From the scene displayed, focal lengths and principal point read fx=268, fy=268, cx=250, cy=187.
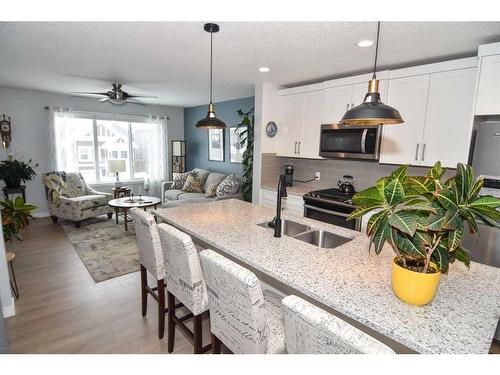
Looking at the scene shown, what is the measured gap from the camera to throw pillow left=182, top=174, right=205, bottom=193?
5.74m

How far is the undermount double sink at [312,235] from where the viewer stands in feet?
6.63

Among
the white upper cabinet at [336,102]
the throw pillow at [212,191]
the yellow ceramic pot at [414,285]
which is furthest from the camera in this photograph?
the throw pillow at [212,191]

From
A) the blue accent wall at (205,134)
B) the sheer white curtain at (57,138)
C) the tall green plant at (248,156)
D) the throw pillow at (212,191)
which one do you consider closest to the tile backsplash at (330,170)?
the tall green plant at (248,156)

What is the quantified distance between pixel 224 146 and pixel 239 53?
11.1 ft

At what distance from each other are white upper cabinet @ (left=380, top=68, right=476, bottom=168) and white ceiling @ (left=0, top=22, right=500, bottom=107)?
0.25 m

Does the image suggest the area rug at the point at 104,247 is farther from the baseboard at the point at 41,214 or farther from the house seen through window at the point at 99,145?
the house seen through window at the point at 99,145

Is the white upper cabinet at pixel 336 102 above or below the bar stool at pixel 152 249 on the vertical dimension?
above

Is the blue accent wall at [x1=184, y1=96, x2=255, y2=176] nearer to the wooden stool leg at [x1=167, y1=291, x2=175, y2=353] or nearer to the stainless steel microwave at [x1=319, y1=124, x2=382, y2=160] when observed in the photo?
the stainless steel microwave at [x1=319, y1=124, x2=382, y2=160]

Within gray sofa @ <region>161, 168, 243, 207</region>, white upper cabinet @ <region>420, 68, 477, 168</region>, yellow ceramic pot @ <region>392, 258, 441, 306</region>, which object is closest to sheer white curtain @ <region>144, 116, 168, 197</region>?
gray sofa @ <region>161, 168, 243, 207</region>

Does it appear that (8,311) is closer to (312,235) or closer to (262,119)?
(312,235)

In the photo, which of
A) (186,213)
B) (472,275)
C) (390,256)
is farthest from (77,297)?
(472,275)

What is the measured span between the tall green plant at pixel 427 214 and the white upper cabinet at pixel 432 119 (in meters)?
1.90

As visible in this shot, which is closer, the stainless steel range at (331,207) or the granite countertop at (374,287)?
the granite countertop at (374,287)

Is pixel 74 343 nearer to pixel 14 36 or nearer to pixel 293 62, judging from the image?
pixel 14 36
